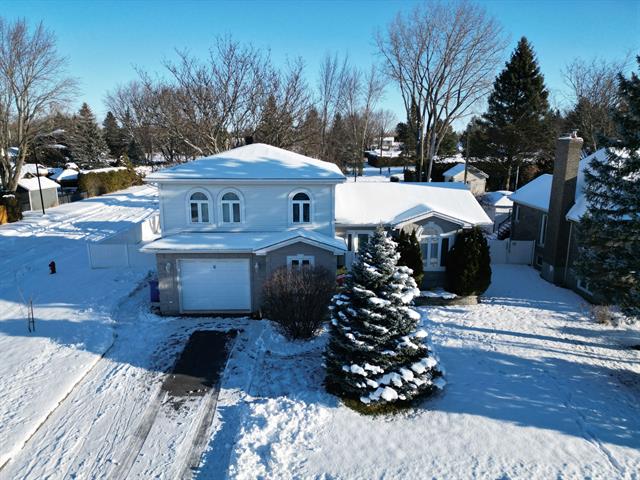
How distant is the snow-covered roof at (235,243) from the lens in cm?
1405

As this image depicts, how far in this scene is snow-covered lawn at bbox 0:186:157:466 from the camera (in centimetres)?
982

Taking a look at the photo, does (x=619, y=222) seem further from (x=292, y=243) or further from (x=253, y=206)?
(x=253, y=206)

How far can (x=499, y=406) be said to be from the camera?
373 inches

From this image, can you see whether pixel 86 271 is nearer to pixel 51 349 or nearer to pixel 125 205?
pixel 51 349

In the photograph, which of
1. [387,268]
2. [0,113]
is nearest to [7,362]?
[387,268]

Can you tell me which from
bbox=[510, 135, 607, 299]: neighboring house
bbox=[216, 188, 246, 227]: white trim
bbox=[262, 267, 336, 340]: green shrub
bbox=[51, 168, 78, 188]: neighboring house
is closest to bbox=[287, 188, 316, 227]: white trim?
bbox=[216, 188, 246, 227]: white trim

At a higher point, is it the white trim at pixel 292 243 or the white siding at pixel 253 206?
the white siding at pixel 253 206

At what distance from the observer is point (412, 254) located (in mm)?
16156

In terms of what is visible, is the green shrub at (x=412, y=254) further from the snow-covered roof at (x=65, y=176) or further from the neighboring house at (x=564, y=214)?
the snow-covered roof at (x=65, y=176)

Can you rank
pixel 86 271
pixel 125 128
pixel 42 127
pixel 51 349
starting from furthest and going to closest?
1. pixel 125 128
2. pixel 42 127
3. pixel 86 271
4. pixel 51 349

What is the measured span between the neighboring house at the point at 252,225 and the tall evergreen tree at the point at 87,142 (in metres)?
51.0

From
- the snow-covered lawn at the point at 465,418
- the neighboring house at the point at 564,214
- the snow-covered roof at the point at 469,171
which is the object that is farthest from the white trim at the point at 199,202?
the snow-covered roof at the point at 469,171

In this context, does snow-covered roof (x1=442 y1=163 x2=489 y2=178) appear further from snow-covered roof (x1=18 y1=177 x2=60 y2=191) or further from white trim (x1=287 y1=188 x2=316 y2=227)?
snow-covered roof (x1=18 y1=177 x2=60 y2=191)

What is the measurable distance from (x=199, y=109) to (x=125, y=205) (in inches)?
580
